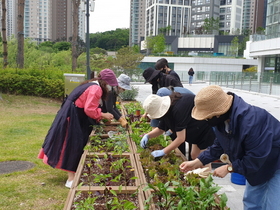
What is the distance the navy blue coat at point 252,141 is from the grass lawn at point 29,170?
6.99 feet

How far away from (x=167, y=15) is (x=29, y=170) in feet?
335

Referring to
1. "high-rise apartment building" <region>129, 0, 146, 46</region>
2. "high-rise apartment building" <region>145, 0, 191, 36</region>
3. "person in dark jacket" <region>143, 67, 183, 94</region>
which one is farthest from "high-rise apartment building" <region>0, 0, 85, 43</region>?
"person in dark jacket" <region>143, 67, 183, 94</region>

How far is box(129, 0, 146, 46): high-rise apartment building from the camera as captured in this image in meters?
126

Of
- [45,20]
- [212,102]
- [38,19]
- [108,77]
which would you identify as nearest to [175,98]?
[108,77]

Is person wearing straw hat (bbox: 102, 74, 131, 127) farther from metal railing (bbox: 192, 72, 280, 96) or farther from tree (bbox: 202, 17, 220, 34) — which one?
tree (bbox: 202, 17, 220, 34)

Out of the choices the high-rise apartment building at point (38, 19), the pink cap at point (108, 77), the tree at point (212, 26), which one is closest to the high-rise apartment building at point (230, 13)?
the tree at point (212, 26)

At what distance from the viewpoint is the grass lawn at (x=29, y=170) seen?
12.5 ft

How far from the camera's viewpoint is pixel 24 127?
8883 millimetres

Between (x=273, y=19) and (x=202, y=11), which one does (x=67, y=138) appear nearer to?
(x=273, y=19)

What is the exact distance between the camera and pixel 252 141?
7.30 feet

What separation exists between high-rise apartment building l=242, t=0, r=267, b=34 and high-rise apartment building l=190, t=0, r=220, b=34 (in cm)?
1974

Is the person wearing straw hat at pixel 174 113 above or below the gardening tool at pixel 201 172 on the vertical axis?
above

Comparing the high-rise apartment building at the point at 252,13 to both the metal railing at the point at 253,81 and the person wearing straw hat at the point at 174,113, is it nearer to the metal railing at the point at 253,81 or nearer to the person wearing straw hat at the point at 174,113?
the metal railing at the point at 253,81

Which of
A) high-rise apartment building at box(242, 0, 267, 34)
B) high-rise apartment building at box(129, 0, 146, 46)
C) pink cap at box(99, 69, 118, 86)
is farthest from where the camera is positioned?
high-rise apartment building at box(129, 0, 146, 46)
